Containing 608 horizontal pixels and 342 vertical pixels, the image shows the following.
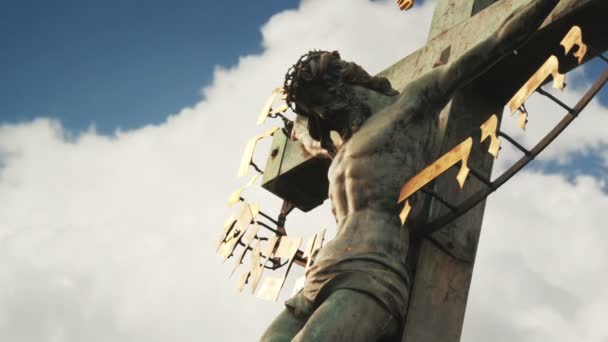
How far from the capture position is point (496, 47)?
583 centimetres

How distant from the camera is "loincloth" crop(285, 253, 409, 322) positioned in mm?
5387

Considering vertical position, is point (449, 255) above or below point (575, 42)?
below

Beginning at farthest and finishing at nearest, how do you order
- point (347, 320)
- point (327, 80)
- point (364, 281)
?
point (327, 80)
point (364, 281)
point (347, 320)

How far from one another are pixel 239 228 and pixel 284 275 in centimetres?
68

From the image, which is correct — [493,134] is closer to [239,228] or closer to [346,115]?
[346,115]

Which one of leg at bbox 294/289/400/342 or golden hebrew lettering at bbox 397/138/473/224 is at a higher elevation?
golden hebrew lettering at bbox 397/138/473/224

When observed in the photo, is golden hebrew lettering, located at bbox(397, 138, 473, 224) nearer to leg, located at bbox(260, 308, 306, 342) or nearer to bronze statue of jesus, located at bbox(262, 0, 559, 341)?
bronze statue of jesus, located at bbox(262, 0, 559, 341)

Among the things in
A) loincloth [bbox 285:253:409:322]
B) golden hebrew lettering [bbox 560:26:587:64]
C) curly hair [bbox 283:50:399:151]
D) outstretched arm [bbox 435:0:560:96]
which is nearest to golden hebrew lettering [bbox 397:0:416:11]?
curly hair [bbox 283:50:399:151]

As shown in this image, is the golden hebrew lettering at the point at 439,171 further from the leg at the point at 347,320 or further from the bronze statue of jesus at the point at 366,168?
the leg at the point at 347,320

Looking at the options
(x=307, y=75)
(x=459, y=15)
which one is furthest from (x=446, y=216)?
(x=459, y=15)

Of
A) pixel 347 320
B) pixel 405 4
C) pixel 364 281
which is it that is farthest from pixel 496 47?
pixel 405 4

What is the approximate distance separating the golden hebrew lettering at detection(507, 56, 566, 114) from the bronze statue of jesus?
27 centimetres

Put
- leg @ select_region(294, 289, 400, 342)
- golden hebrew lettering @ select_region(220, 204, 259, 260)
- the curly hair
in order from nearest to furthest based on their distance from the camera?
leg @ select_region(294, 289, 400, 342) < the curly hair < golden hebrew lettering @ select_region(220, 204, 259, 260)

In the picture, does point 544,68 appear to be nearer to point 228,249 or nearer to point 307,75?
point 307,75
